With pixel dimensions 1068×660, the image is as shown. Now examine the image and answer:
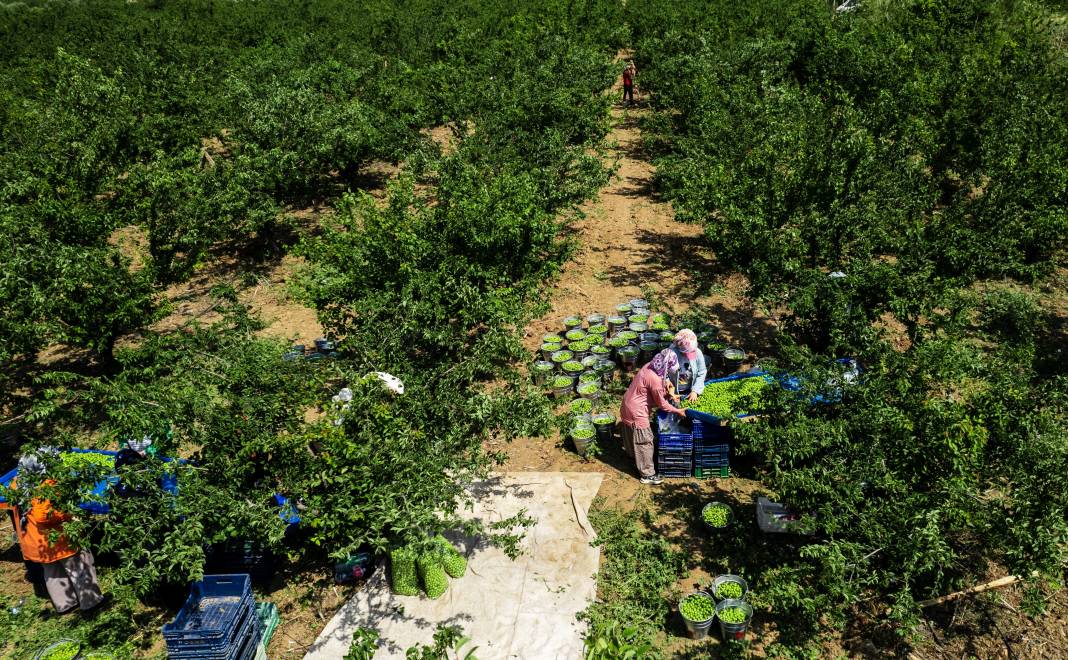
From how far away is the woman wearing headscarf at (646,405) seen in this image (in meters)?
9.12

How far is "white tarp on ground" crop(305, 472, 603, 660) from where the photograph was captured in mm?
7488

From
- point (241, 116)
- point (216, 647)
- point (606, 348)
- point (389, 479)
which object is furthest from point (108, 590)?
point (241, 116)

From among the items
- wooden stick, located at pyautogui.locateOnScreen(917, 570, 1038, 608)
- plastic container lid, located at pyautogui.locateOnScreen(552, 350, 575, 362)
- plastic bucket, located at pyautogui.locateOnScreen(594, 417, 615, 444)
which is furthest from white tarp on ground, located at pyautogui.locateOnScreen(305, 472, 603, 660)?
wooden stick, located at pyautogui.locateOnScreen(917, 570, 1038, 608)

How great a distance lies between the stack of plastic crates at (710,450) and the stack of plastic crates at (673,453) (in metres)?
0.09

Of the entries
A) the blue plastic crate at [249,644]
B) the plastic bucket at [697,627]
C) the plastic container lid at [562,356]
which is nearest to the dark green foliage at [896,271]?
the plastic bucket at [697,627]

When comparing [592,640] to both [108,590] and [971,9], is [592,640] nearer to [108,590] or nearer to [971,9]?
[108,590]

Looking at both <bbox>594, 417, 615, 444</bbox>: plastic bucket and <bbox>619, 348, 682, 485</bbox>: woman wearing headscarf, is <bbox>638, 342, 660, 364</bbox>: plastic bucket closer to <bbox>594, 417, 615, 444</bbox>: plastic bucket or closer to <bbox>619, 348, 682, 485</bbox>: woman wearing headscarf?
<bbox>594, 417, 615, 444</bbox>: plastic bucket

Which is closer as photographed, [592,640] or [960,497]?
[960,497]

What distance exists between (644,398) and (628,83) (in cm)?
2203

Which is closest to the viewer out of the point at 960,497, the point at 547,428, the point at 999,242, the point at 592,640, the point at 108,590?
the point at 960,497

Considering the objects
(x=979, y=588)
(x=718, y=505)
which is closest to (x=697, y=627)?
(x=718, y=505)

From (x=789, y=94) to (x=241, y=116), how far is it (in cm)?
1182

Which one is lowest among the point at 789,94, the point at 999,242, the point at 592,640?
the point at 592,640

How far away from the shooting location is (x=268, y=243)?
1780 centimetres
